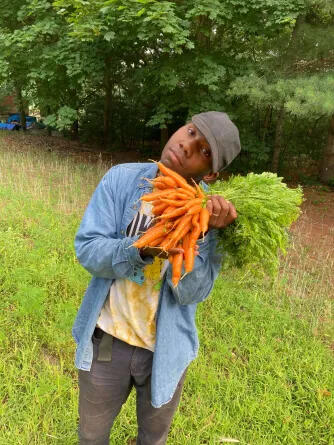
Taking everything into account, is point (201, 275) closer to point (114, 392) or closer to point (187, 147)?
point (187, 147)

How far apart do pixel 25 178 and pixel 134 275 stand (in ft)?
18.8

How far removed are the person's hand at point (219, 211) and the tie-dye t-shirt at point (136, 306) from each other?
0.31 metres

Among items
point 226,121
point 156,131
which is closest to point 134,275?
point 226,121

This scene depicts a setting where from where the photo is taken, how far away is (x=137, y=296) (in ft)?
4.89

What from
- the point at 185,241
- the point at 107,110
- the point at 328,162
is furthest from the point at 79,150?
the point at 185,241

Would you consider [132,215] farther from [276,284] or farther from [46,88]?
[46,88]

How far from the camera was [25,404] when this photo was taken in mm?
2359

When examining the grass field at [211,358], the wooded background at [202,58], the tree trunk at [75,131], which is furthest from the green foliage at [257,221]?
the tree trunk at [75,131]

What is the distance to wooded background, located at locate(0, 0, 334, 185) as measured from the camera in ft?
18.5

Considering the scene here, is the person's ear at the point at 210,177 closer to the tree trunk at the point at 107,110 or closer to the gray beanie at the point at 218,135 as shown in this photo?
the gray beanie at the point at 218,135

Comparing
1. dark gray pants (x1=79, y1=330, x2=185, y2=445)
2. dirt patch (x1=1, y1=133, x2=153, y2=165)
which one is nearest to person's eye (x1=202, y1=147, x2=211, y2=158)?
dark gray pants (x1=79, y1=330, x2=185, y2=445)

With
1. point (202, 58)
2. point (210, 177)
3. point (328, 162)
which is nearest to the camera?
point (210, 177)

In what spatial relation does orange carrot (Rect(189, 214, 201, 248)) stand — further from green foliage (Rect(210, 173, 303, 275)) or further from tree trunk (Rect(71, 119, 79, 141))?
tree trunk (Rect(71, 119, 79, 141))

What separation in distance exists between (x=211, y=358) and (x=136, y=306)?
163 cm
